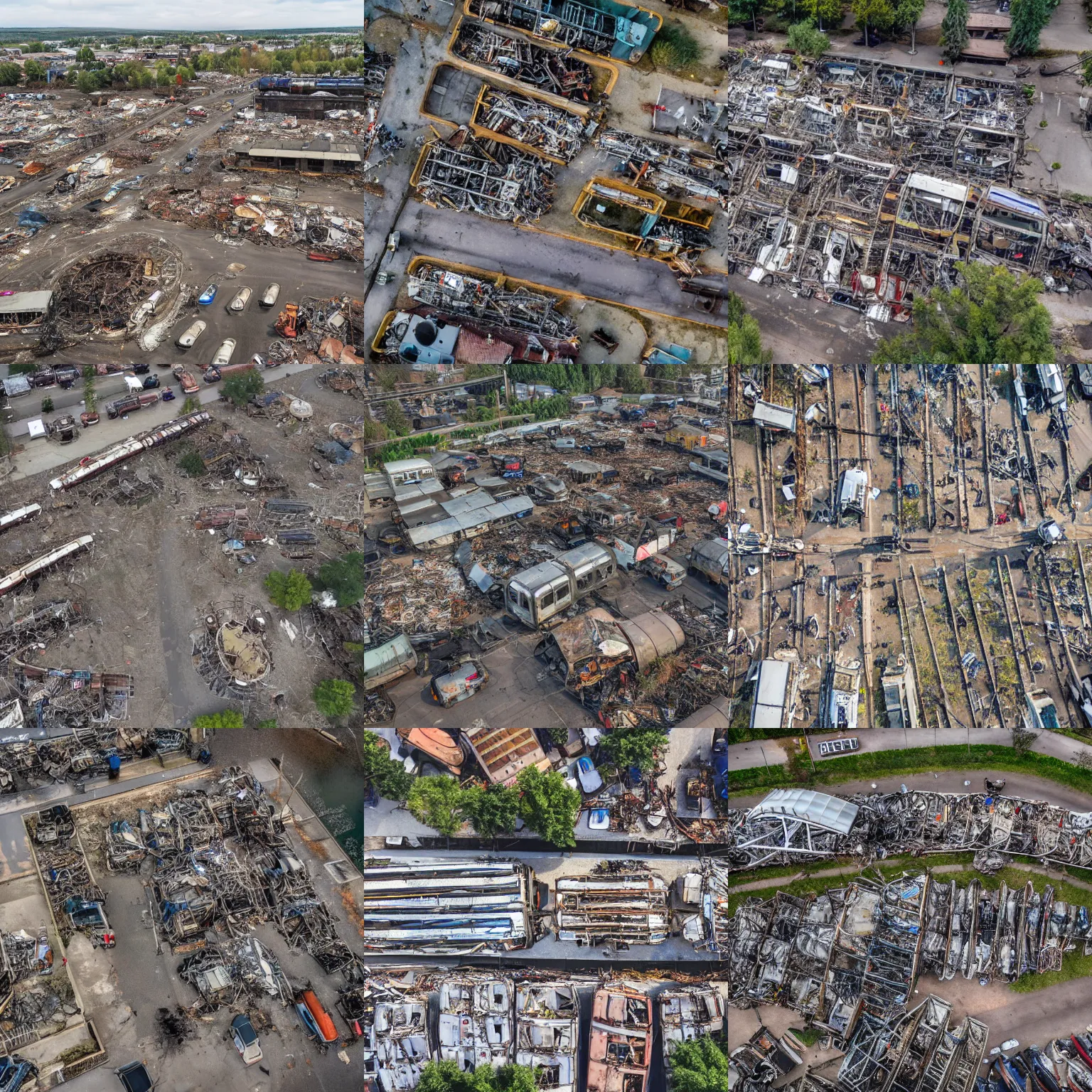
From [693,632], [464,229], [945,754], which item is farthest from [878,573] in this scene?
[464,229]

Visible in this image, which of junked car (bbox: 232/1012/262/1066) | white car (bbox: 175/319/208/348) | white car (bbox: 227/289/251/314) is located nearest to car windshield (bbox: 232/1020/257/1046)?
junked car (bbox: 232/1012/262/1066)

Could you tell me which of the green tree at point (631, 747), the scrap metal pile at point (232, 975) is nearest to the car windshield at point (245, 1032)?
the scrap metal pile at point (232, 975)

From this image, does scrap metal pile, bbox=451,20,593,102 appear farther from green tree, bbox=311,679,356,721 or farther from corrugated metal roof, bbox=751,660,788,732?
green tree, bbox=311,679,356,721

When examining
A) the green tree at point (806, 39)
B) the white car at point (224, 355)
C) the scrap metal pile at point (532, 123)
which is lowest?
the white car at point (224, 355)

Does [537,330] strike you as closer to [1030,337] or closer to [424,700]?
[424,700]

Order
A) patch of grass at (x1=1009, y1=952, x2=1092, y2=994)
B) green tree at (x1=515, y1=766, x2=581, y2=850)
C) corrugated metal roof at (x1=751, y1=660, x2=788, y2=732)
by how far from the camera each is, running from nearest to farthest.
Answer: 1. green tree at (x1=515, y1=766, x2=581, y2=850)
2. patch of grass at (x1=1009, y1=952, x2=1092, y2=994)
3. corrugated metal roof at (x1=751, y1=660, x2=788, y2=732)

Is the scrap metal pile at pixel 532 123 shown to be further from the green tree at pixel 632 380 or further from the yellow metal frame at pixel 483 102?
the green tree at pixel 632 380
